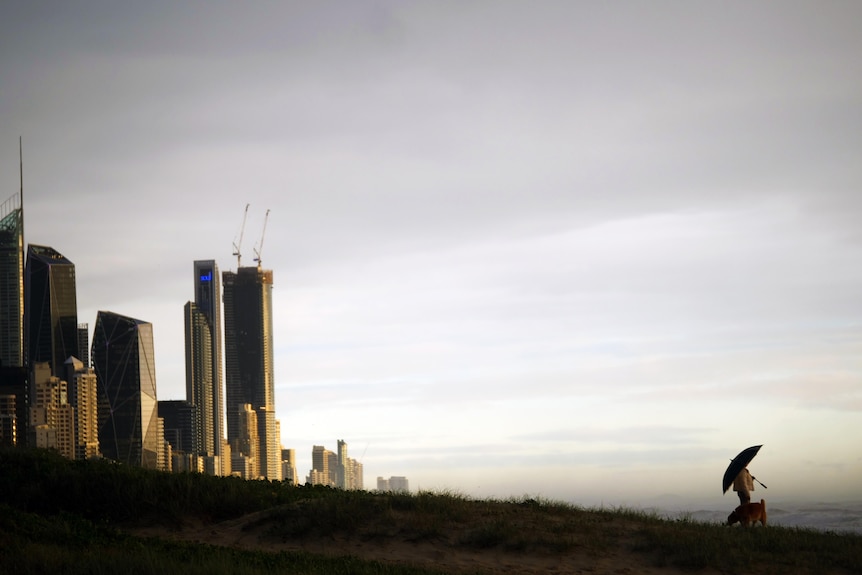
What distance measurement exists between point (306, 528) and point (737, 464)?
32.1 ft

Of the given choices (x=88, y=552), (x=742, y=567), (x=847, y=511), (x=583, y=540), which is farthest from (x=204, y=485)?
(x=847, y=511)

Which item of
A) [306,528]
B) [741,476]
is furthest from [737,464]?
[306,528]

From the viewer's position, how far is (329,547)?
19.1 m

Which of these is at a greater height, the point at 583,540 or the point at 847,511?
the point at 583,540

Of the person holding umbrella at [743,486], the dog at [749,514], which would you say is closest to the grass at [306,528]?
the dog at [749,514]

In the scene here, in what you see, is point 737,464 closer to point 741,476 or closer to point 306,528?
point 741,476

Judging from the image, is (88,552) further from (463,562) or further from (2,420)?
(2,420)

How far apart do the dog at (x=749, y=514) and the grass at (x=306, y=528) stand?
0.72 m

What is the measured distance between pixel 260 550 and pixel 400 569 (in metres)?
3.21

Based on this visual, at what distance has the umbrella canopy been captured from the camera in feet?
70.5

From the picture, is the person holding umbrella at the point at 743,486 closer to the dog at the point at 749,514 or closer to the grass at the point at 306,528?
the dog at the point at 749,514

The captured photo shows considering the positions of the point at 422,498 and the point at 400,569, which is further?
the point at 422,498

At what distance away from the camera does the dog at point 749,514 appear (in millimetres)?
21297

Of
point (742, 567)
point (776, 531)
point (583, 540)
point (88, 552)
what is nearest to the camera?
point (88, 552)
